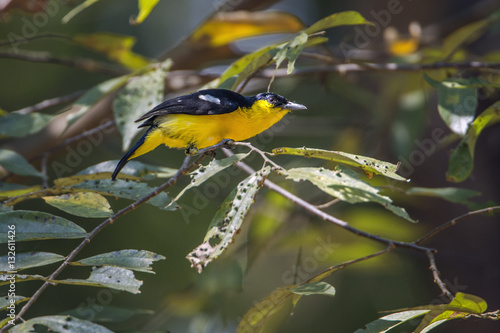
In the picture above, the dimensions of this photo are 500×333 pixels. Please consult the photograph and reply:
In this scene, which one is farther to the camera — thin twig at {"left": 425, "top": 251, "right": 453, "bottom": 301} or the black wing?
the black wing

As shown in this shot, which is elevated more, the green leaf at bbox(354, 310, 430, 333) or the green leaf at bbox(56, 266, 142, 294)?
the green leaf at bbox(56, 266, 142, 294)

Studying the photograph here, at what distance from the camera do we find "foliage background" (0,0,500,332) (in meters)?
2.92

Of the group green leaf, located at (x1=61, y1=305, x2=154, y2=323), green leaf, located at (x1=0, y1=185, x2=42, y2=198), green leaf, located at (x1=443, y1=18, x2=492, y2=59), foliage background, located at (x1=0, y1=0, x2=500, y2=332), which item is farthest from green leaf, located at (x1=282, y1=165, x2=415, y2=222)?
green leaf, located at (x1=443, y1=18, x2=492, y2=59)

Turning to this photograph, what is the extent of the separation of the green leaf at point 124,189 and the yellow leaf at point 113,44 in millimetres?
1264

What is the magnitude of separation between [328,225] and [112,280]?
2.06 meters

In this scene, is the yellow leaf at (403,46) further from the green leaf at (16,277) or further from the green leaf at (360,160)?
the green leaf at (16,277)

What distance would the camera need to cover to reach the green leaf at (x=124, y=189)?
1696 mm

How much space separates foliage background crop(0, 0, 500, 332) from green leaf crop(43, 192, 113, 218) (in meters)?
0.52

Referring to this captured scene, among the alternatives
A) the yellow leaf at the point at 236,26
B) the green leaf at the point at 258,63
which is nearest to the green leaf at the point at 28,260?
the green leaf at the point at 258,63

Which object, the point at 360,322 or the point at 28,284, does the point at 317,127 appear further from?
the point at 28,284

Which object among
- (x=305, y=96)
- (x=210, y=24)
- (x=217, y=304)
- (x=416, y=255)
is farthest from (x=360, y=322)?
(x=210, y=24)

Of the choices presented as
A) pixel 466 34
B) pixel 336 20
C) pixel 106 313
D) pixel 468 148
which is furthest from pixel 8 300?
pixel 466 34

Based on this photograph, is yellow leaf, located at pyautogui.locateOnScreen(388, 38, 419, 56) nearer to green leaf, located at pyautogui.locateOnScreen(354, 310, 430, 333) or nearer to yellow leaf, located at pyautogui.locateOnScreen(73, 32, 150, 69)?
yellow leaf, located at pyautogui.locateOnScreen(73, 32, 150, 69)

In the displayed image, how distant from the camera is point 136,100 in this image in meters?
2.12
